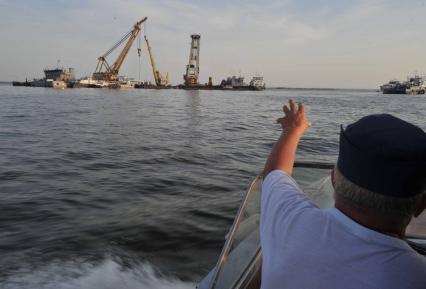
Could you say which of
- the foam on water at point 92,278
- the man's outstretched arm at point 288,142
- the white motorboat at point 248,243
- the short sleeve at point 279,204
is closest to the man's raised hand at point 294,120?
the man's outstretched arm at point 288,142

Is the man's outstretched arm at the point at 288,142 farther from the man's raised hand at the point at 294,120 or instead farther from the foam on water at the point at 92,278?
the foam on water at the point at 92,278

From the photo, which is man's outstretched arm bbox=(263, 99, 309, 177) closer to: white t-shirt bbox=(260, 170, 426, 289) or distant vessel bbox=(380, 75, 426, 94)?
white t-shirt bbox=(260, 170, 426, 289)

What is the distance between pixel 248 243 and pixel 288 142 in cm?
139

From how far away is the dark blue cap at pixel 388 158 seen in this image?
1020 millimetres

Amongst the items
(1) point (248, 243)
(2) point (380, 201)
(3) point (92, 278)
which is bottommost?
(3) point (92, 278)

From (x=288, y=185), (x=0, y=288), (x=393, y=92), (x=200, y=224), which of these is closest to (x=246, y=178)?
(x=200, y=224)

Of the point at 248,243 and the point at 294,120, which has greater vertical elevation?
the point at 294,120

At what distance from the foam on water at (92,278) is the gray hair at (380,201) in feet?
11.0

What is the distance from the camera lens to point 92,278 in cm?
409

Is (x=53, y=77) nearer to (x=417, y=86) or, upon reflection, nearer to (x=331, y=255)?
(x=417, y=86)

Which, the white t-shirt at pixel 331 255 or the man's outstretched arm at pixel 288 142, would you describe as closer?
the white t-shirt at pixel 331 255

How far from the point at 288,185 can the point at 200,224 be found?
14.6 feet

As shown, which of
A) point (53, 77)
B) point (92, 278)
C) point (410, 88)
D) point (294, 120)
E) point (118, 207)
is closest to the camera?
point (294, 120)

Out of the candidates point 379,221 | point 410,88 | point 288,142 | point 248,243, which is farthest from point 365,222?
point 410,88
